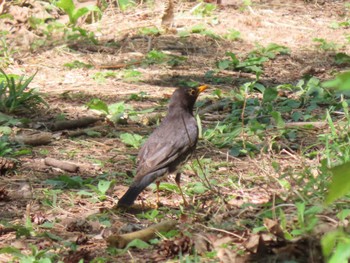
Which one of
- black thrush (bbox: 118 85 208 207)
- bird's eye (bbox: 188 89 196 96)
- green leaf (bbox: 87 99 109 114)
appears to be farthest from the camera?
green leaf (bbox: 87 99 109 114)

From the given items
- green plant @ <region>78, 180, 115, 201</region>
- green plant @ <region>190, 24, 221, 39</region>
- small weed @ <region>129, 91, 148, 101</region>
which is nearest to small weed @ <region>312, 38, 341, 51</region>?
green plant @ <region>190, 24, 221, 39</region>

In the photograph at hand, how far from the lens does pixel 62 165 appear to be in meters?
5.65

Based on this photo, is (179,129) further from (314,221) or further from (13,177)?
(314,221)

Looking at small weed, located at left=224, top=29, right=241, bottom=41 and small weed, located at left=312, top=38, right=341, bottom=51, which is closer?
small weed, located at left=312, top=38, right=341, bottom=51

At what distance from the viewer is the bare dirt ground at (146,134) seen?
410 centimetres

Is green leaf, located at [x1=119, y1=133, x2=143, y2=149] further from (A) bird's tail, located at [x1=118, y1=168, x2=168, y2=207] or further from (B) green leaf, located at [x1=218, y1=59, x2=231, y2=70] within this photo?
(B) green leaf, located at [x1=218, y1=59, x2=231, y2=70]

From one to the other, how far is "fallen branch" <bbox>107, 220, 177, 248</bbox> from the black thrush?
46 centimetres

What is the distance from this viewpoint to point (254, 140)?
609 cm

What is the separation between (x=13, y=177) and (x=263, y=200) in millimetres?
1951

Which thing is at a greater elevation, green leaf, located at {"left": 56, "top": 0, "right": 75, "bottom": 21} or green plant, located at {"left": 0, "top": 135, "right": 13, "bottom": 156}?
green plant, located at {"left": 0, "top": 135, "right": 13, "bottom": 156}

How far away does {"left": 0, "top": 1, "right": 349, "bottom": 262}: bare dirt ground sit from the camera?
4098 millimetres

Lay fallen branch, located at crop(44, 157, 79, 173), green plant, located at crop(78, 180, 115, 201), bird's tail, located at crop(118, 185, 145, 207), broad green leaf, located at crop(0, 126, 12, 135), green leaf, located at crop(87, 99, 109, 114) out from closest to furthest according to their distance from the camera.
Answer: bird's tail, located at crop(118, 185, 145, 207) < green plant, located at crop(78, 180, 115, 201) < fallen branch, located at crop(44, 157, 79, 173) < broad green leaf, located at crop(0, 126, 12, 135) < green leaf, located at crop(87, 99, 109, 114)

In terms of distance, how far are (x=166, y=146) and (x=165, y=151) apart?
2.6 inches

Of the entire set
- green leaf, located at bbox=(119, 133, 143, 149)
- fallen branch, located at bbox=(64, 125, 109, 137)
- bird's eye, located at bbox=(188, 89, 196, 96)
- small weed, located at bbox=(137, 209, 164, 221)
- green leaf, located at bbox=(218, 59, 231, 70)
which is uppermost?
bird's eye, located at bbox=(188, 89, 196, 96)
